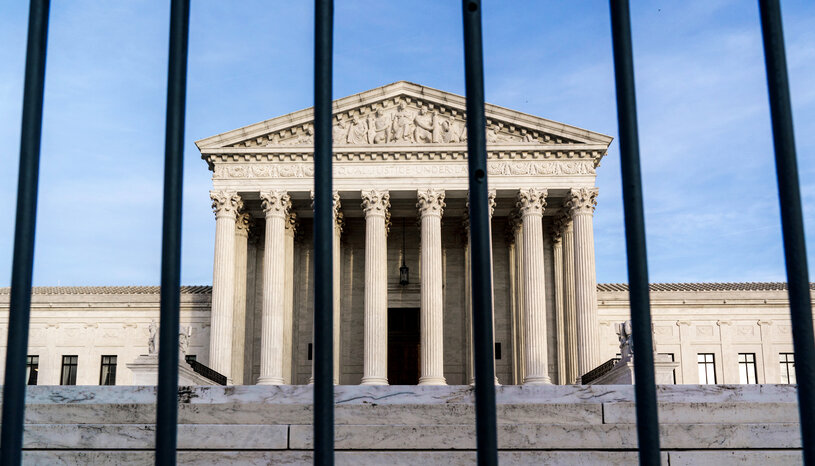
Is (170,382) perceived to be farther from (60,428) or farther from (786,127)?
(60,428)

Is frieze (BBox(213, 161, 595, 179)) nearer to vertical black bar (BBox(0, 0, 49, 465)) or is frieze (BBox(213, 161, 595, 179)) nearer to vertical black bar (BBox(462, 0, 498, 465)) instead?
vertical black bar (BBox(0, 0, 49, 465))

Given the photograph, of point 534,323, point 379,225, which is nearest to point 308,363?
point 379,225

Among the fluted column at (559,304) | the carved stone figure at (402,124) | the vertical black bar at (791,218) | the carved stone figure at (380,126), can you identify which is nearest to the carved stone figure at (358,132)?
the carved stone figure at (380,126)

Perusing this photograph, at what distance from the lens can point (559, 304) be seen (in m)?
45.5

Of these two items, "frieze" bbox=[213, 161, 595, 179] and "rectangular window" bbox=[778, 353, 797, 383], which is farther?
"rectangular window" bbox=[778, 353, 797, 383]

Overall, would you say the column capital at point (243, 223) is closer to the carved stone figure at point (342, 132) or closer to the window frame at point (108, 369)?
the carved stone figure at point (342, 132)

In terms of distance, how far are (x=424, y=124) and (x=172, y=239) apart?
3957 cm

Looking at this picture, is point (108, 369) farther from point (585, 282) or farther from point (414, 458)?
point (414, 458)

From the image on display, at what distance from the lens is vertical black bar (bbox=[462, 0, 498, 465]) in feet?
12.1

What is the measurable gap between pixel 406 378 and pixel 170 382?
142 ft

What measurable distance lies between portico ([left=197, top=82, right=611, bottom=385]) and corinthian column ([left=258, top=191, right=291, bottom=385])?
54 millimetres

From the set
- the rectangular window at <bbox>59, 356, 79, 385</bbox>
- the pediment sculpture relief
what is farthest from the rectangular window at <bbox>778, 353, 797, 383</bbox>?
the rectangular window at <bbox>59, 356, 79, 385</bbox>

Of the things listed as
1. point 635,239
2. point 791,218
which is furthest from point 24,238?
point 791,218

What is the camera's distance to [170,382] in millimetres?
3920
